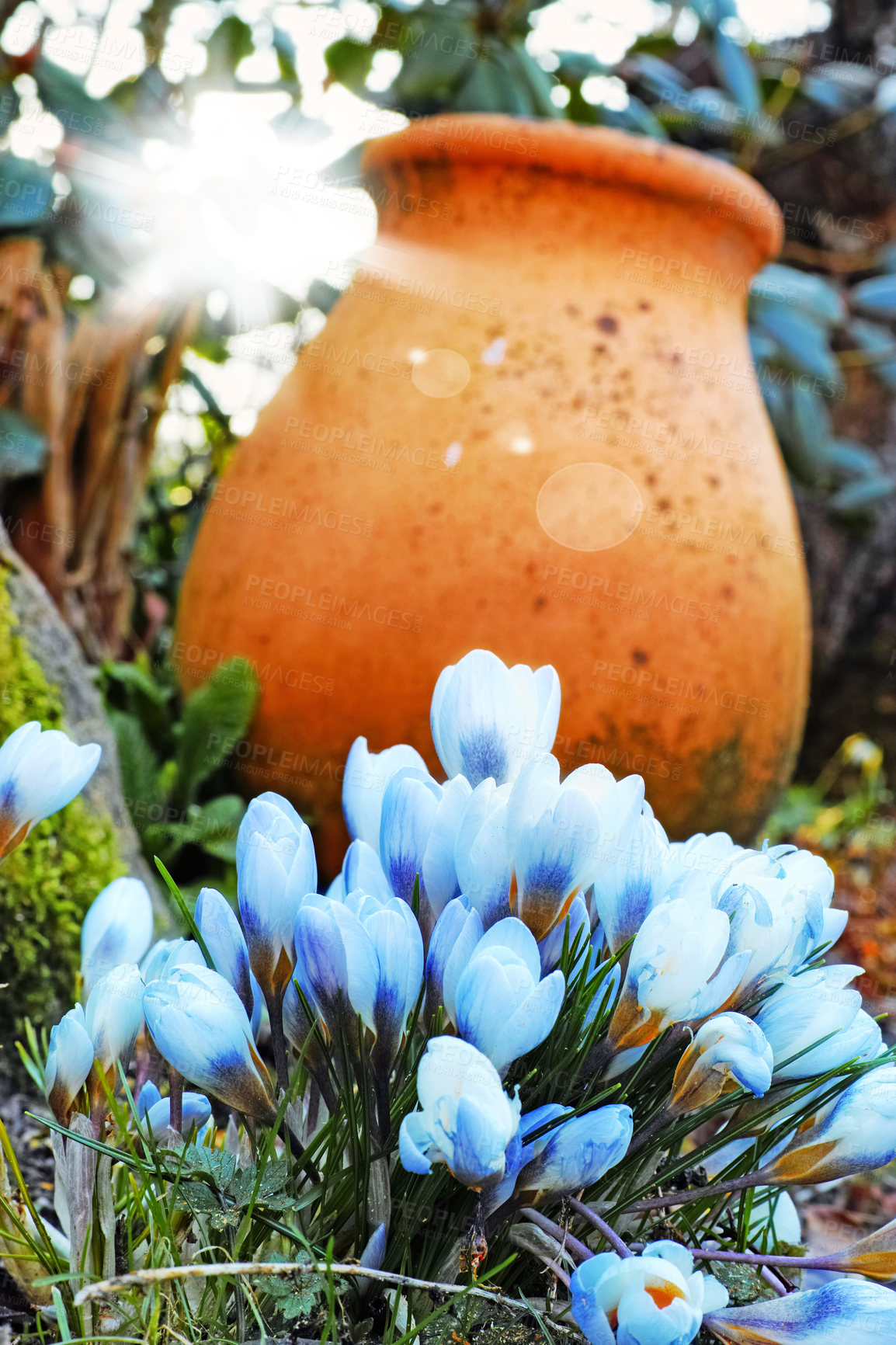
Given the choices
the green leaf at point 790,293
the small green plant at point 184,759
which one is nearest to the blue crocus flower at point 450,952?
the small green plant at point 184,759

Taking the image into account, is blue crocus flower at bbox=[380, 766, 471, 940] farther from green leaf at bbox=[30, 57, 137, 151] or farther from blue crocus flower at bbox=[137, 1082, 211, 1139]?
green leaf at bbox=[30, 57, 137, 151]

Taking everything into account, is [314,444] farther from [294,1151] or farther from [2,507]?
[294,1151]

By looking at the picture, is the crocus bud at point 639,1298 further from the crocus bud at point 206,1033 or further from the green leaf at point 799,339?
the green leaf at point 799,339

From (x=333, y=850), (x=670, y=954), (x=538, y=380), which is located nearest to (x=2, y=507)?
(x=333, y=850)

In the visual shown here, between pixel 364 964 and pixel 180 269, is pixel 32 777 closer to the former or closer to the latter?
pixel 364 964

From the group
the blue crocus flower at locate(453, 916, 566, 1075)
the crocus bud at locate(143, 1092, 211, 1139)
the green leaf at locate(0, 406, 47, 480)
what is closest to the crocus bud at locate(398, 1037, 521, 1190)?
the blue crocus flower at locate(453, 916, 566, 1075)

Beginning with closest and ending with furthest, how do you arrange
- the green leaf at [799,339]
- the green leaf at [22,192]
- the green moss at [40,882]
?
the green moss at [40,882] < the green leaf at [22,192] < the green leaf at [799,339]
